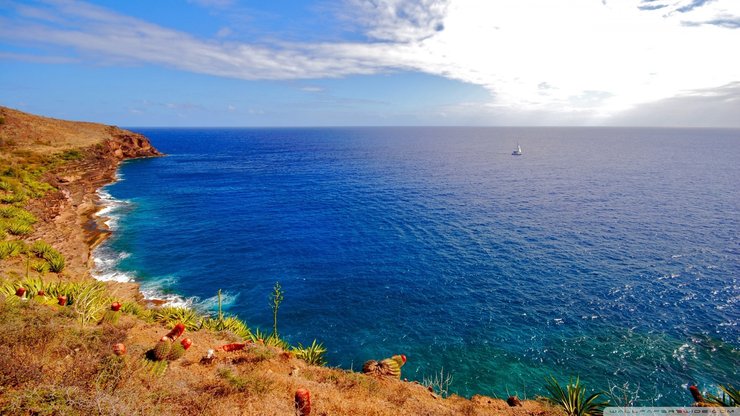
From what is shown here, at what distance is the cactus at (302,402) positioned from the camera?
12.1 metres

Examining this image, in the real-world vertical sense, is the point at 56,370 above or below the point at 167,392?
above

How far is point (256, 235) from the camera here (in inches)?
1873

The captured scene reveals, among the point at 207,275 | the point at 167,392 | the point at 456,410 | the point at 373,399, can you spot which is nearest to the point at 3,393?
the point at 167,392

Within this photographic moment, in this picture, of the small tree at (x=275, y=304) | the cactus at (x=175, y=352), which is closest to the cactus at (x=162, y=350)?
the cactus at (x=175, y=352)

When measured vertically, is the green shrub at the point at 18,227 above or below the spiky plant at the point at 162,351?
above

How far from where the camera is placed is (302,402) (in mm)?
12289

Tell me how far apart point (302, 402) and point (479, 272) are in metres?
28.0

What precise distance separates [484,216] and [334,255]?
26533mm

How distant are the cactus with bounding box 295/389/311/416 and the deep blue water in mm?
12790

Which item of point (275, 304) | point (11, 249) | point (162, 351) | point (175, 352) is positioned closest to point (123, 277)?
point (11, 249)

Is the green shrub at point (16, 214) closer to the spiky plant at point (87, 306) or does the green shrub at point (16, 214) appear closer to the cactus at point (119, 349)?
the spiky plant at point (87, 306)

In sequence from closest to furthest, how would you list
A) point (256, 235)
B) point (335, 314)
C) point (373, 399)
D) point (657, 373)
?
1. point (373, 399)
2. point (657, 373)
3. point (335, 314)
4. point (256, 235)

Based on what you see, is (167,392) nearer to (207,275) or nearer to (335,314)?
(335,314)

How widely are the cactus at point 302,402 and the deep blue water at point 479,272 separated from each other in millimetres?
12790
